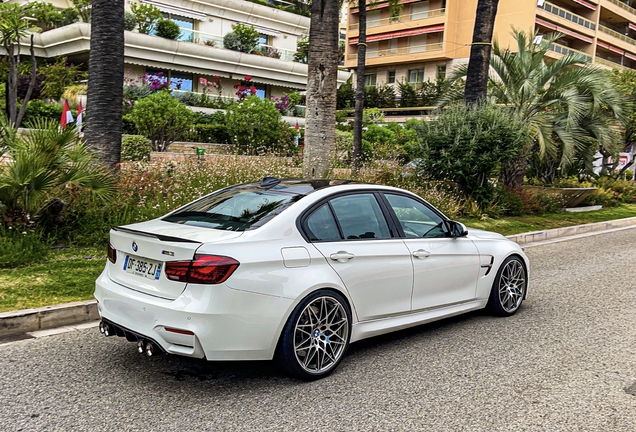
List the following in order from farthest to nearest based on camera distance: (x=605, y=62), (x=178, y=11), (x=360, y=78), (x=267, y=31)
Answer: (x=605, y=62) → (x=267, y=31) → (x=178, y=11) → (x=360, y=78)

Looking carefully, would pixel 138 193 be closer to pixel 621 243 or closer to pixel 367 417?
pixel 367 417

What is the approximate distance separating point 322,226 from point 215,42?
32778mm

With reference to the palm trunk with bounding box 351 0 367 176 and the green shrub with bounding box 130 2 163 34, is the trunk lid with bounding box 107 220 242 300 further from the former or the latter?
the green shrub with bounding box 130 2 163 34

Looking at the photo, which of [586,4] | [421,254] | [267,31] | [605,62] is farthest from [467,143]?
[605,62]

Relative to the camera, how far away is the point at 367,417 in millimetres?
3928

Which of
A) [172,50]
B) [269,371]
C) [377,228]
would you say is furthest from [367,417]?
[172,50]

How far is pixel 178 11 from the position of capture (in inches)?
1374

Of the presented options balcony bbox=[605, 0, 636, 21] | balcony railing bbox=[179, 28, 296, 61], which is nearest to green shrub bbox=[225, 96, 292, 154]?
balcony railing bbox=[179, 28, 296, 61]

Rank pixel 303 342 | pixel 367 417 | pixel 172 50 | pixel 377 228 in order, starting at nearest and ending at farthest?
pixel 367 417 → pixel 303 342 → pixel 377 228 → pixel 172 50

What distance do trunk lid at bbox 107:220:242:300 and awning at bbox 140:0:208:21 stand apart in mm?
32028

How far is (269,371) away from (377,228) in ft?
5.12

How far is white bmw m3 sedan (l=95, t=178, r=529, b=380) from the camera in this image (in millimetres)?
4090

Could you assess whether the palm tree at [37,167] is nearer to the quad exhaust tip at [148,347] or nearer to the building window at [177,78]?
the quad exhaust tip at [148,347]

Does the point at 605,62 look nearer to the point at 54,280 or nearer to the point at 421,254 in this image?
the point at 421,254
